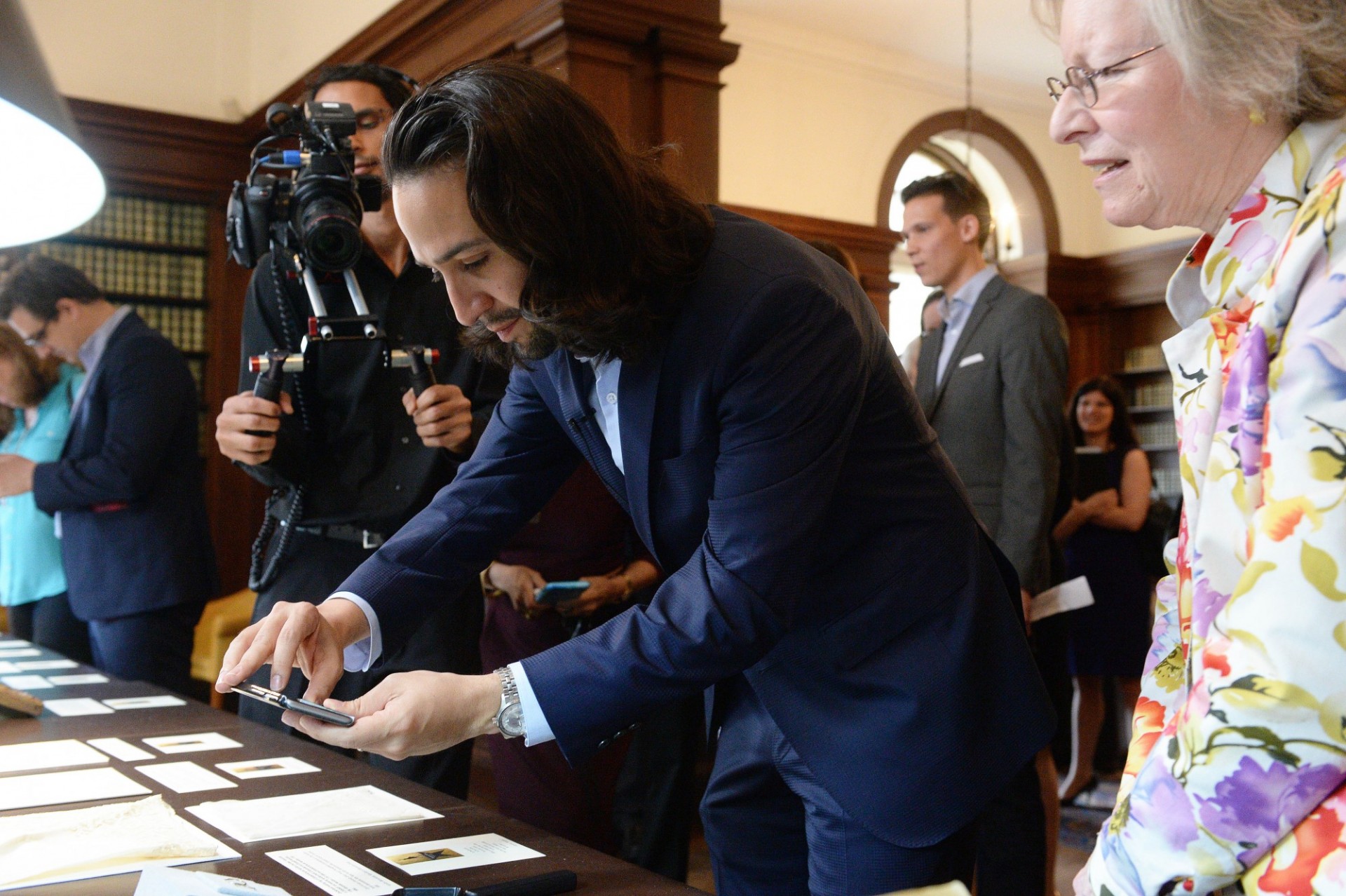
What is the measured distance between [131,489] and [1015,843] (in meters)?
2.23

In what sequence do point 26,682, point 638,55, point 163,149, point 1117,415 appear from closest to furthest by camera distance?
point 26,682, point 638,55, point 1117,415, point 163,149

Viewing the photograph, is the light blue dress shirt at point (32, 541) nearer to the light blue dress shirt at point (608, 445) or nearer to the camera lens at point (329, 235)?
the camera lens at point (329, 235)

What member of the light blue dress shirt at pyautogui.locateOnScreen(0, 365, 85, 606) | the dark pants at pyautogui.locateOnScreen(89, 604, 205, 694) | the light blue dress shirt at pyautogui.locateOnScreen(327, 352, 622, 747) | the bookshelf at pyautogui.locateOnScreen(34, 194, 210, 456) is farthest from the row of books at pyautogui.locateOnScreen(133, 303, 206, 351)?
the light blue dress shirt at pyautogui.locateOnScreen(327, 352, 622, 747)

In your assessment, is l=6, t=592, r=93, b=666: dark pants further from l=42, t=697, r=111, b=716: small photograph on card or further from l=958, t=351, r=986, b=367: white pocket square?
l=958, t=351, r=986, b=367: white pocket square

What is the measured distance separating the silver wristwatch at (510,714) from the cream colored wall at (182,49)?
15.5 feet

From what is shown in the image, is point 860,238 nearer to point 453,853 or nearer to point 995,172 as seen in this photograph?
point 995,172

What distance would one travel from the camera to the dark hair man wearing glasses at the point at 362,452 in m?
2.06

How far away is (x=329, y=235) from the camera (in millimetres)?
1882

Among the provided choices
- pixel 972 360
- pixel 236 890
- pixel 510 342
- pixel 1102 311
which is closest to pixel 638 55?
pixel 972 360

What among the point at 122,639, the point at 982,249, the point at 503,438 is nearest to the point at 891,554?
the point at 503,438

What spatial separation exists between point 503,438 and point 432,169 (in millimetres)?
461

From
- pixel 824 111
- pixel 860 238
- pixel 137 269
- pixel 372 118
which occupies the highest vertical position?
pixel 824 111

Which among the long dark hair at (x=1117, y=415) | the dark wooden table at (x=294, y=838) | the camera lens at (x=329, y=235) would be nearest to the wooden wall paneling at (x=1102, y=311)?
the long dark hair at (x=1117, y=415)

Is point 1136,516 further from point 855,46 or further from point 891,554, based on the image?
point 855,46
